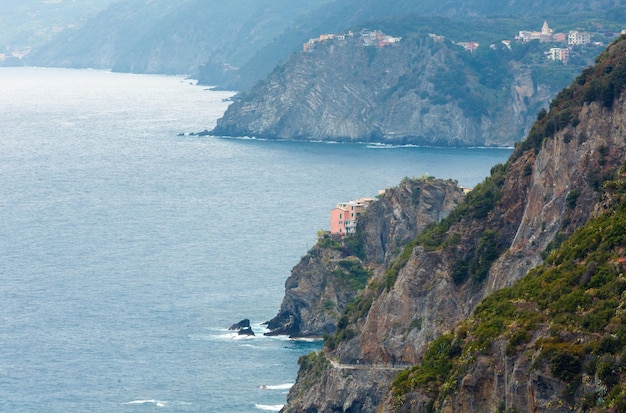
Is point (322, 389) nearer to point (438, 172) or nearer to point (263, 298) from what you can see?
point (263, 298)

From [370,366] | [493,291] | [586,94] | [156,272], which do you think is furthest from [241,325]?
[586,94]

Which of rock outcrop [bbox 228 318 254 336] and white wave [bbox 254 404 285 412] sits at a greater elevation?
rock outcrop [bbox 228 318 254 336]

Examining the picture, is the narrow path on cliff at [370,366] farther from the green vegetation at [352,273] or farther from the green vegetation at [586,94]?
the green vegetation at [352,273]

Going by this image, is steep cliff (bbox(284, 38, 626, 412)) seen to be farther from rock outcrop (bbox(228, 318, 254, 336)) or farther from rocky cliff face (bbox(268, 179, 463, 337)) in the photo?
rocky cliff face (bbox(268, 179, 463, 337))

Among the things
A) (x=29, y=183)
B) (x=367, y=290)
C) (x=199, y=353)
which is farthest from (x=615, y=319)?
(x=29, y=183)

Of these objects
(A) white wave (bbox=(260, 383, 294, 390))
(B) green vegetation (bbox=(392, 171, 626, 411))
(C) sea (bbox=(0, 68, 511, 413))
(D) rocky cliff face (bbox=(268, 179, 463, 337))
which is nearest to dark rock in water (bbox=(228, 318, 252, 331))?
(C) sea (bbox=(0, 68, 511, 413))

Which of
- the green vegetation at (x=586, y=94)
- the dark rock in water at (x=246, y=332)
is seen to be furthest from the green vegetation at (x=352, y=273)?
the green vegetation at (x=586, y=94)
